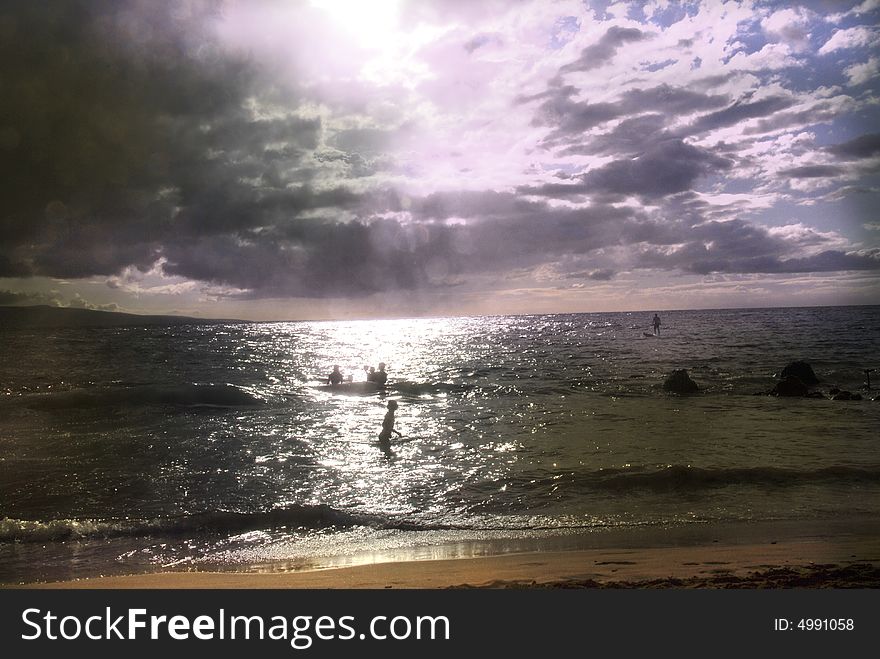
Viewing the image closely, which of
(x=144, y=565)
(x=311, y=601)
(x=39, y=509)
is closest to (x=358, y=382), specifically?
(x=39, y=509)

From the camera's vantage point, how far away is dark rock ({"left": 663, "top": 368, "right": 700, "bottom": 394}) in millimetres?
27538

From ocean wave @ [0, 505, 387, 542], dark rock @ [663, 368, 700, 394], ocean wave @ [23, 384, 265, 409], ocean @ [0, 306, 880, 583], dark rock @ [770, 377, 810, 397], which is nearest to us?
ocean @ [0, 306, 880, 583]

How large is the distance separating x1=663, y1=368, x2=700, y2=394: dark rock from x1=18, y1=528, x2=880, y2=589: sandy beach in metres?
20.0

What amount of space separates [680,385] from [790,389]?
4.52 m

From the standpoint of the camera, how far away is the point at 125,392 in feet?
98.8

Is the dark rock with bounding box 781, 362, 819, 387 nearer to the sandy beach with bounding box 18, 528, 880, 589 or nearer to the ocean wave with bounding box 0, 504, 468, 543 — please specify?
the sandy beach with bounding box 18, 528, 880, 589

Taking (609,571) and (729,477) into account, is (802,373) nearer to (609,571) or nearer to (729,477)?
(729,477)

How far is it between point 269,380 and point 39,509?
2753cm

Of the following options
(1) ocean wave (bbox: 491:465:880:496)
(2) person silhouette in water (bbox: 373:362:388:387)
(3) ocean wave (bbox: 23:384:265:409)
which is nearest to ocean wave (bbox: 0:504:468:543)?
(1) ocean wave (bbox: 491:465:880:496)

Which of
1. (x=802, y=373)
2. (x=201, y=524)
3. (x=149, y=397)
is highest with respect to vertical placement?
(x=802, y=373)

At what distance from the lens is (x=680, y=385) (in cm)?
2794

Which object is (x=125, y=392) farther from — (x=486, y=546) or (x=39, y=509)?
(x=486, y=546)

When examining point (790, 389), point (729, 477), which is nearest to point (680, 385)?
point (790, 389)

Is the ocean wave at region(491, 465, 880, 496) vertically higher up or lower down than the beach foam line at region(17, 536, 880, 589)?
lower down
